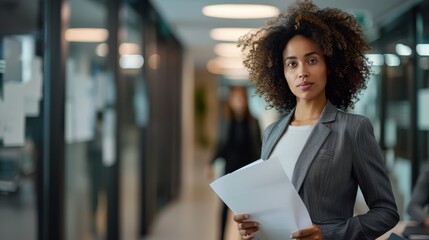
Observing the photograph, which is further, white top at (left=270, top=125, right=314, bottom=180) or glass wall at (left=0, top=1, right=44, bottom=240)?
glass wall at (left=0, top=1, right=44, bottom=240)

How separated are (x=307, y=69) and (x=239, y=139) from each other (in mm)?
4269

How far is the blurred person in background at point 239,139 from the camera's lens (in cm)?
590

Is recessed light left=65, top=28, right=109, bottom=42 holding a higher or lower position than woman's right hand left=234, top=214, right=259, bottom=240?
higher

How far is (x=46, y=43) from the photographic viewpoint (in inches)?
143

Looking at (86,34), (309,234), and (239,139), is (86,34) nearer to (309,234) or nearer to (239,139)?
(239,139)

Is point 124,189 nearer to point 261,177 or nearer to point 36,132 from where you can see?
point 36,132

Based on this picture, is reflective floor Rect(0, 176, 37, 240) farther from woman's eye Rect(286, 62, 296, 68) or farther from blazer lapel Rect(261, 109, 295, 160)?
woman's eye Rect(286, 62, 296, 68)

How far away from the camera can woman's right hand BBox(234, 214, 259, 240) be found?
64.8 inches

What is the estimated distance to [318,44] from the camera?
1.66 m

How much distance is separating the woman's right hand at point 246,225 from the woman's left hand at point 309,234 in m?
0.13

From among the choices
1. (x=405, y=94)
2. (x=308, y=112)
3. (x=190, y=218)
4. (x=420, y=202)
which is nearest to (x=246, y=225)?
(x=308, y=112)

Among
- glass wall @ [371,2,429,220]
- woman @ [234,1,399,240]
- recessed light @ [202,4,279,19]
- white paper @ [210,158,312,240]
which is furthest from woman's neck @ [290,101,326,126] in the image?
recessed light @ [202,4,279,19]

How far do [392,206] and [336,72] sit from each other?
1.38ft

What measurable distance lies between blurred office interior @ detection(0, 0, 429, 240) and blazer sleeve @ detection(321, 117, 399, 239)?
45cm
